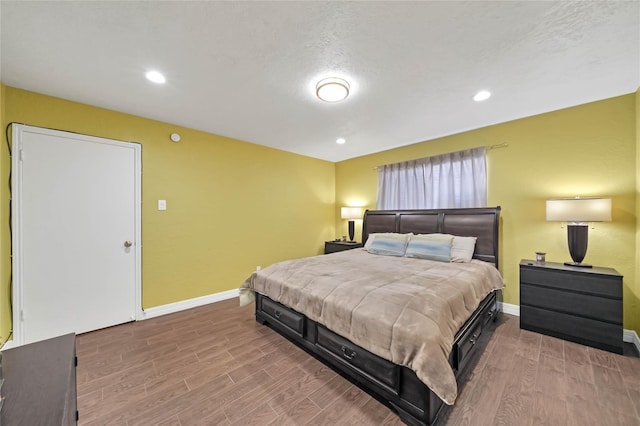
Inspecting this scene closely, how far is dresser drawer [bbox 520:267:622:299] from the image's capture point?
7.30 ft

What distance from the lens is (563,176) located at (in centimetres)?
281

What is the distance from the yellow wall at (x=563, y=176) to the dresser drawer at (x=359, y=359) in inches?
101

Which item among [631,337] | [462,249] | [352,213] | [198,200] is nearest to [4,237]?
[198,200]

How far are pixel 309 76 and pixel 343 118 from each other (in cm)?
103

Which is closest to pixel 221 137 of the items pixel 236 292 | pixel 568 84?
pixel 236 292

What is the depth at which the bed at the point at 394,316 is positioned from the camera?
56.6 inches

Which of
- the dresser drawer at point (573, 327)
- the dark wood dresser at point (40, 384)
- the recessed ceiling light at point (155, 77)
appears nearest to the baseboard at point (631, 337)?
the dresser drawer at point (573, 327)

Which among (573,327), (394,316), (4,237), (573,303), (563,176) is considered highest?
(563,176)

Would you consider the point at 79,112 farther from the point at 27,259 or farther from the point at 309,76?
the point at 309,76

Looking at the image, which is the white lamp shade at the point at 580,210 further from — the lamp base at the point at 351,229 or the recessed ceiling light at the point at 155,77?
the recessed ceiling light at the point at 155,77

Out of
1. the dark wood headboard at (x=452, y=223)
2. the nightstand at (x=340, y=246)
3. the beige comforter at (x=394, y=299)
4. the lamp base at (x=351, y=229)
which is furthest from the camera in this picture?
the lamp base at (x=351, y=229)

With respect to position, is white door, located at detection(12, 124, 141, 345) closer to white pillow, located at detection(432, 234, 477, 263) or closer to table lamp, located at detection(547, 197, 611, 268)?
white pillow, located at detection(432, 234, 477, 263)

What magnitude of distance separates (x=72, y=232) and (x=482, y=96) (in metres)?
4.62

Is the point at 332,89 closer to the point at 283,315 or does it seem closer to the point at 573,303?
the point at 283,315
